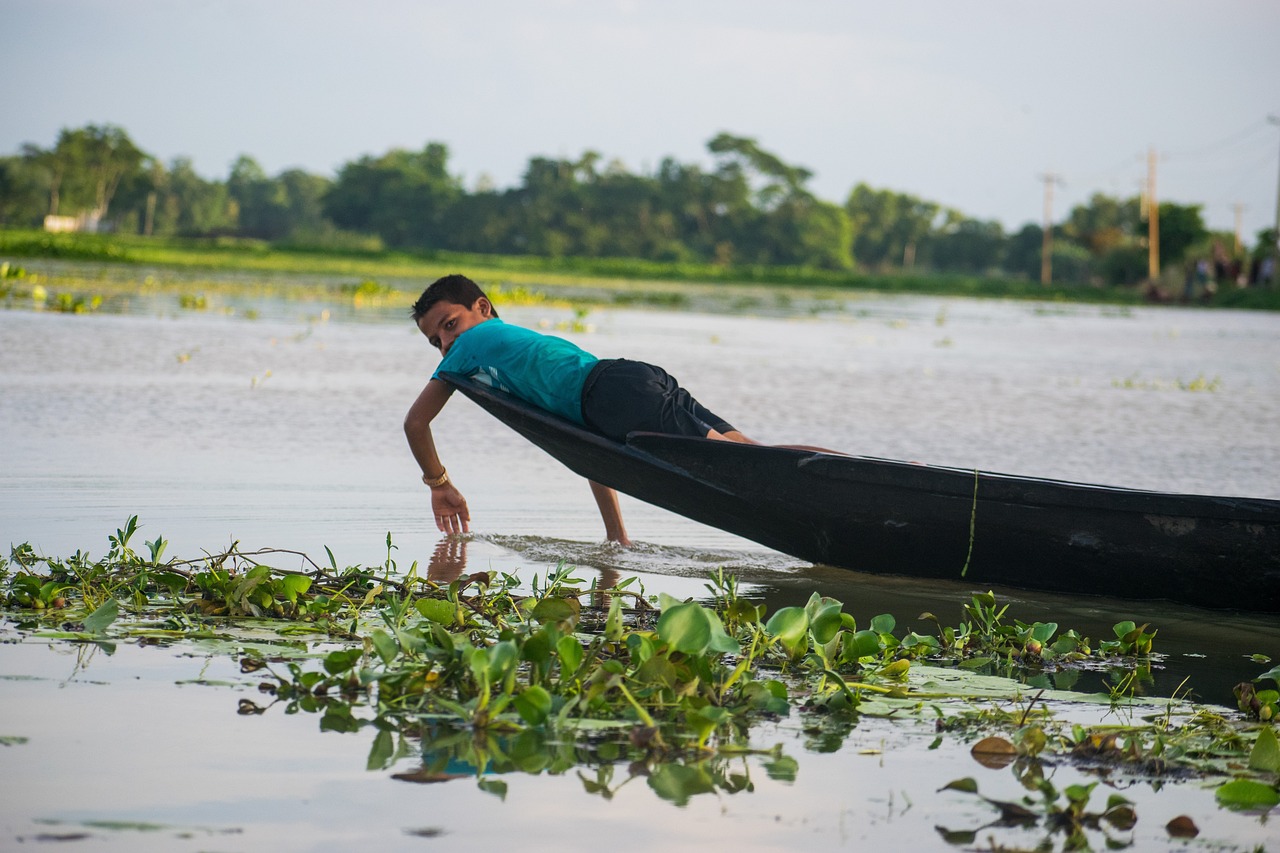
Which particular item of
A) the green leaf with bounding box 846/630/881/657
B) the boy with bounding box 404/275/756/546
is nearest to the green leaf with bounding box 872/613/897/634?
the green leaf with bounding box 846/630/881/657

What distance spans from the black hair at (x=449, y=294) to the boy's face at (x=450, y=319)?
2cm

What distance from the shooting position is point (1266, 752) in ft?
9.07

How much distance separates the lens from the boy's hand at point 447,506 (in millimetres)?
4703

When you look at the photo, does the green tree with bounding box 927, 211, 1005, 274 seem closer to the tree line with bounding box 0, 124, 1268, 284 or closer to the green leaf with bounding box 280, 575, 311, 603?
the tree line with bounding box 0, 124, 1268, 284

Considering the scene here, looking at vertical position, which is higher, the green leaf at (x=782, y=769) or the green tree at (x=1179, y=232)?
the green tree at (x=1179, y=232)

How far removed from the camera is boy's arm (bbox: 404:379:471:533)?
4711 millimetres

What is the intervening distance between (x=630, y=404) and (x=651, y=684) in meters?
1.91

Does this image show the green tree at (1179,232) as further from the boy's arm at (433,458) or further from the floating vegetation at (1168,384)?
the boy's arm at (433,458)

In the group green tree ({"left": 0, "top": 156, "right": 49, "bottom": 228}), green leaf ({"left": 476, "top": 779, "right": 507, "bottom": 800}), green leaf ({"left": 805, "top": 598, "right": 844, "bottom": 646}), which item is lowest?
green leaf ({"left": 476, "top": 779, "right": 507, "bottom": 800})

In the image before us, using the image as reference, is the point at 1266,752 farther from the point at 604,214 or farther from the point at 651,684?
the point at 604,214

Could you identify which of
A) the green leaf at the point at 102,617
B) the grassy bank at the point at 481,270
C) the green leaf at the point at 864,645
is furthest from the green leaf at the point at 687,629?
the grassy bank at the point at 481,270

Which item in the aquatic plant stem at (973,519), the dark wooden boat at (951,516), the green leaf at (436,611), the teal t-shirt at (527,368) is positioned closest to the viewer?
the green leaf at (436,611)

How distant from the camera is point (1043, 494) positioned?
14.5 ft

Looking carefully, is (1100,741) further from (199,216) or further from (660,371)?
(199,216)
